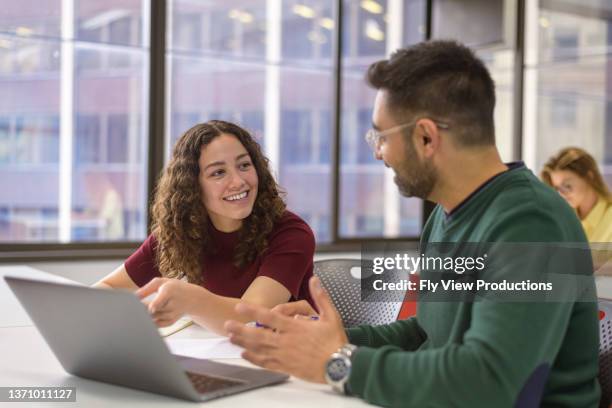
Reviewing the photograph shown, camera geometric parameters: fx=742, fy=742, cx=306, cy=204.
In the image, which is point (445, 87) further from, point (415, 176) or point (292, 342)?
point (292, 342)

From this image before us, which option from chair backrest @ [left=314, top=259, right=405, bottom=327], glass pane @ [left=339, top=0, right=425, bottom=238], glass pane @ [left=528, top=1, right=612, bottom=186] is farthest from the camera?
glass pane @ [left=339, top=0, right=425, bottom=238]

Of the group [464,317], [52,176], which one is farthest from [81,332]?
[52,176]

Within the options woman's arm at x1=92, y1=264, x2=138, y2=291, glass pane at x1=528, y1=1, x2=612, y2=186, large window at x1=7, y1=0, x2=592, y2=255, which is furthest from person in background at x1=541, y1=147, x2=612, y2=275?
woman's arm at x1=92, y1=264, x2=138, y2=291

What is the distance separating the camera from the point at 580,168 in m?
4.09

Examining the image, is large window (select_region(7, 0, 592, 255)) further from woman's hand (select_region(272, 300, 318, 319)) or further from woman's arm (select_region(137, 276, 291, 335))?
woman's hand (select_region(272, 300, 318, 319))

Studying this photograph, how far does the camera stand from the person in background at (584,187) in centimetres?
400

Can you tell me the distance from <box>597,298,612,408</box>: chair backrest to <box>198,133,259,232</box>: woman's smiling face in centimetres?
112

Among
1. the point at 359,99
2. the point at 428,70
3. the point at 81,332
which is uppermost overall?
the point at 359,99

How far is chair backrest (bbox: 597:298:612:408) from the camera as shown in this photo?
1.51 meters

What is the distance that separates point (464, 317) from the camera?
1327 mm

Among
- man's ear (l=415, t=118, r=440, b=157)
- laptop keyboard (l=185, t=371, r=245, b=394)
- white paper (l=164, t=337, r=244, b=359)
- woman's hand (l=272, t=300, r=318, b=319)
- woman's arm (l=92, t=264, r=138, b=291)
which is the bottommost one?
white paper (l=164, t=337, r=244, b=359)

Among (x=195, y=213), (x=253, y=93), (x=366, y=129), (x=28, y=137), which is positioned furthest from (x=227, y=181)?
(x=366, y=129)

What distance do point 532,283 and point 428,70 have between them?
44cm

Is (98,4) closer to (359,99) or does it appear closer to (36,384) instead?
(359,99)
